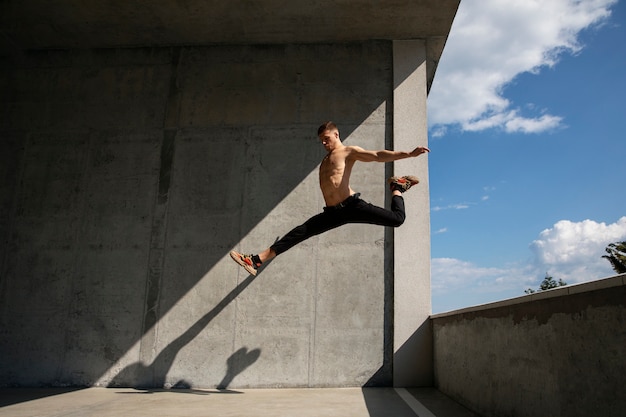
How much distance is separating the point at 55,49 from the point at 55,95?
0.74 metres

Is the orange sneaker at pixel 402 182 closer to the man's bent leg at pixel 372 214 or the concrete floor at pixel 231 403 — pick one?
the man's bent leg at pixel 372 214

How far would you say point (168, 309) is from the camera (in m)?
5.96

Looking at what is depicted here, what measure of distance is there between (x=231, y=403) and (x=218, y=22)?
4792 millimetres

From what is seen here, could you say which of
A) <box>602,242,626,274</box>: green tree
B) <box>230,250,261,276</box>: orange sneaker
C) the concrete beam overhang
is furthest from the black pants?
<box>602,242,626,274</box>: green tree

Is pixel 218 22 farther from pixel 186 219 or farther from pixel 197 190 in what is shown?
pixel 186 219

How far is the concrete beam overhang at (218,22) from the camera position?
6.00 meters

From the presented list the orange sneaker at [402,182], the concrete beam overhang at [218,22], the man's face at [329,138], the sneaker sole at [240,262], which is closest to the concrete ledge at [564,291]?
the orange sneaker at [402,182]

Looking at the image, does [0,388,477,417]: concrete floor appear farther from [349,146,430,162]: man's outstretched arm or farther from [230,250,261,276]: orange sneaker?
[349,146,430,162]: man's outstretched arm

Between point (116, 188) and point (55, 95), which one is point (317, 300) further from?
point (55, 95)

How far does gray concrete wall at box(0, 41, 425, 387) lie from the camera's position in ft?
19.0

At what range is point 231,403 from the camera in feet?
14.8

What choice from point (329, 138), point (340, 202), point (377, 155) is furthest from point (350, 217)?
point (329, 138)

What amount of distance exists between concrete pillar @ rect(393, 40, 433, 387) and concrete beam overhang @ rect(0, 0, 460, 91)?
1.57ft

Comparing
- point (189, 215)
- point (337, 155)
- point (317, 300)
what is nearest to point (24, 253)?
point (189, 215)
